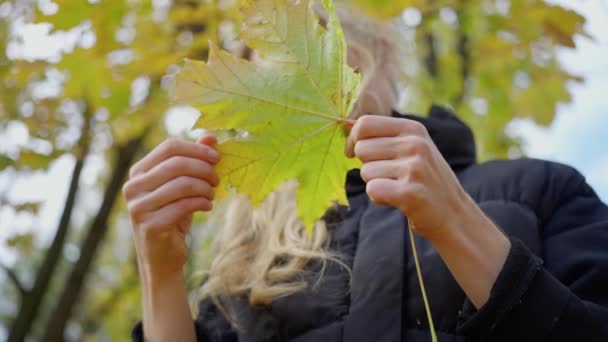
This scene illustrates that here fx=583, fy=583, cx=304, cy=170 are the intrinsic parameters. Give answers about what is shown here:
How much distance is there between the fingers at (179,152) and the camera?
0.95 m

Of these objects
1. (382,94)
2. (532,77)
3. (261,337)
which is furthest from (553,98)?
(261,337)

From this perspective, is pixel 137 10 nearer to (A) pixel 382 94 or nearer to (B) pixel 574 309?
(A) pixel 382 94

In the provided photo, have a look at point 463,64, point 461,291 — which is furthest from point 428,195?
point 463,64

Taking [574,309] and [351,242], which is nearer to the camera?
[574,309]

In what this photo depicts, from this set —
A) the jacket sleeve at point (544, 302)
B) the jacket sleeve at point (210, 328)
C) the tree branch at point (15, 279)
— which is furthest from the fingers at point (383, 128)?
the tree branch at point (15, 279)

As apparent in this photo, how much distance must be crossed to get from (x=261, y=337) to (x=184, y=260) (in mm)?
243

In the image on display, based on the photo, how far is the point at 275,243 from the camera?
1.43m

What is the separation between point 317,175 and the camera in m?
0.94

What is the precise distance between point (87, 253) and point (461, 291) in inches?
76.4

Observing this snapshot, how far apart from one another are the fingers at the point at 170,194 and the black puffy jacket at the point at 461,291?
357 millimetres

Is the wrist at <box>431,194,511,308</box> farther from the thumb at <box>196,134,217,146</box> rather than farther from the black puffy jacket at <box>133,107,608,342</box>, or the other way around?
the thumb at <box>196,134,217,146</box>

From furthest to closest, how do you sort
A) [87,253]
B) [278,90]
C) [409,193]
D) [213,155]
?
[87,253], [213,155], [278,90], [409,193]

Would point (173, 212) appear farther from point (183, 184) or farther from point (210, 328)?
point (210, 328)

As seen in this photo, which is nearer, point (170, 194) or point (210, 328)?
point (170, 194)
